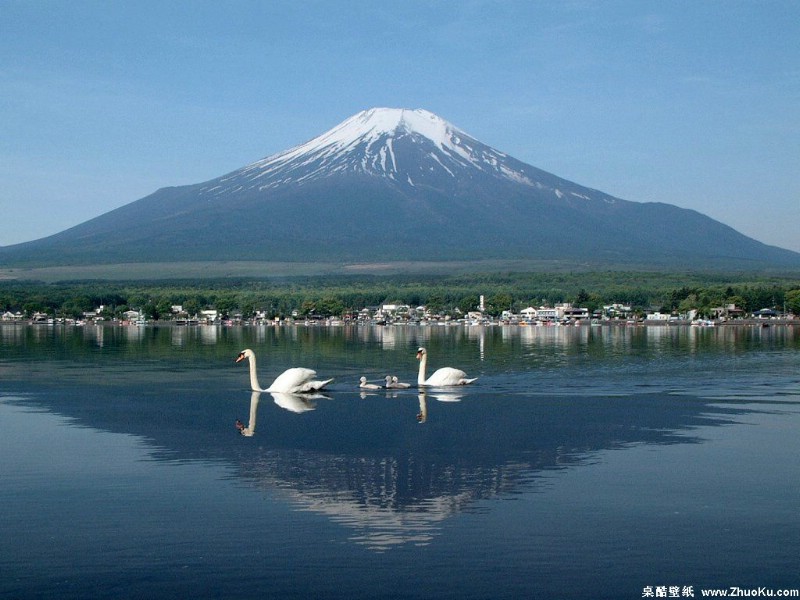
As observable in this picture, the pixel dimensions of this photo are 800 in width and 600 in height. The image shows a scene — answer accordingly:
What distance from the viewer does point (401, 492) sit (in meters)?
12.8

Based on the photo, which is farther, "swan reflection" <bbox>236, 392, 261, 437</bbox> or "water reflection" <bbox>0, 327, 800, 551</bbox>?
"swan reflection" <bbox>236, 392, 261, 437</bbox>

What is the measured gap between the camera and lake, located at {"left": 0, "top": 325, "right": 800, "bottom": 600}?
9.67 m

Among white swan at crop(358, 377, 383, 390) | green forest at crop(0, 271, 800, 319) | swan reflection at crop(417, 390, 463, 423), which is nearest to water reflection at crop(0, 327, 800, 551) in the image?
swan reflection at crop(417, 390, 463, 423)

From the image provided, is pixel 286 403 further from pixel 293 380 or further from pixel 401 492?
pixel 401 492

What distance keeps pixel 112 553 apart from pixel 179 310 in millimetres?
99568

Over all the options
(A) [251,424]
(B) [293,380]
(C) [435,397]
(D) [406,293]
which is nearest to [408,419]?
(A) [251,424]

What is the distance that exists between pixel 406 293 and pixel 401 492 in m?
112

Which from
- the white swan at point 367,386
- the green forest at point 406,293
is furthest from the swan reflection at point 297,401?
the green forest at point 406,293

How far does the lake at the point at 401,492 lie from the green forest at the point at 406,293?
80.1 meters

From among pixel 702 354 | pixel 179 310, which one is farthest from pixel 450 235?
pixel 702 354

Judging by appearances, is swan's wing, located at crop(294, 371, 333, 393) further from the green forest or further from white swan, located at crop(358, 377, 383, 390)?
the green forest

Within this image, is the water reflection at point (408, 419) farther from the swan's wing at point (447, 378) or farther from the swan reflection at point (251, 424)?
the swan's wing at point (447, 378)

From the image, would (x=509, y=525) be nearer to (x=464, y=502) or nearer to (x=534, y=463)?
(x=464, y=502)

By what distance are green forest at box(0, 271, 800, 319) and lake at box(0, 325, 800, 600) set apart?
8011 centimetres
